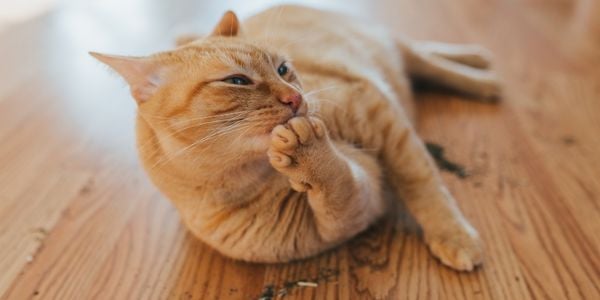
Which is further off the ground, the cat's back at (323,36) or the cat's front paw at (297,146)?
the cat's back at (323,36)

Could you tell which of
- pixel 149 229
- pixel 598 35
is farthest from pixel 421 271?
pixel 598 35

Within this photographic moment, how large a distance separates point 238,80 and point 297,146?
21 cm

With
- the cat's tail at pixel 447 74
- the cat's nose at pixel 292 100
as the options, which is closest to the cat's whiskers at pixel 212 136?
the cat's nose at pixel 292 100

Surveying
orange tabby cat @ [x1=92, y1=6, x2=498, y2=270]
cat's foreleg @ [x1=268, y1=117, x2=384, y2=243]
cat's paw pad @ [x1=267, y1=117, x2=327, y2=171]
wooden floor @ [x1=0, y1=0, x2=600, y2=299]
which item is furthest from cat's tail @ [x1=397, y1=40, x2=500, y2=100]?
cat's paw pad @ [x1=267, y1=117, x2=327, y2=171]

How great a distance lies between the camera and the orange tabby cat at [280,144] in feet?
3.61

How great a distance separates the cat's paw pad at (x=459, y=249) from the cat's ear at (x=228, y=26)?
778 mm

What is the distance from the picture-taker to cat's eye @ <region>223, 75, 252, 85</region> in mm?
1128

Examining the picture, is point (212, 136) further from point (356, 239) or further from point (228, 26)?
point (356, 239)

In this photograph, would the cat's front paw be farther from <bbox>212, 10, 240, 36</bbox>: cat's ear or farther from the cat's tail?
the cat's tail

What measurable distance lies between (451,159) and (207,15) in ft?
6.15

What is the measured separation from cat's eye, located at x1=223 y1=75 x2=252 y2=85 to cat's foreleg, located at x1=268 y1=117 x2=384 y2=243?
0.50 feet

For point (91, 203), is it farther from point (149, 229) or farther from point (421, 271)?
point (421, 271)

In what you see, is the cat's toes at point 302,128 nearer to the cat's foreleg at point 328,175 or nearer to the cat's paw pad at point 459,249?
the cat's foreleg at point 328,175

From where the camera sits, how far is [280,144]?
1031 millimetres
